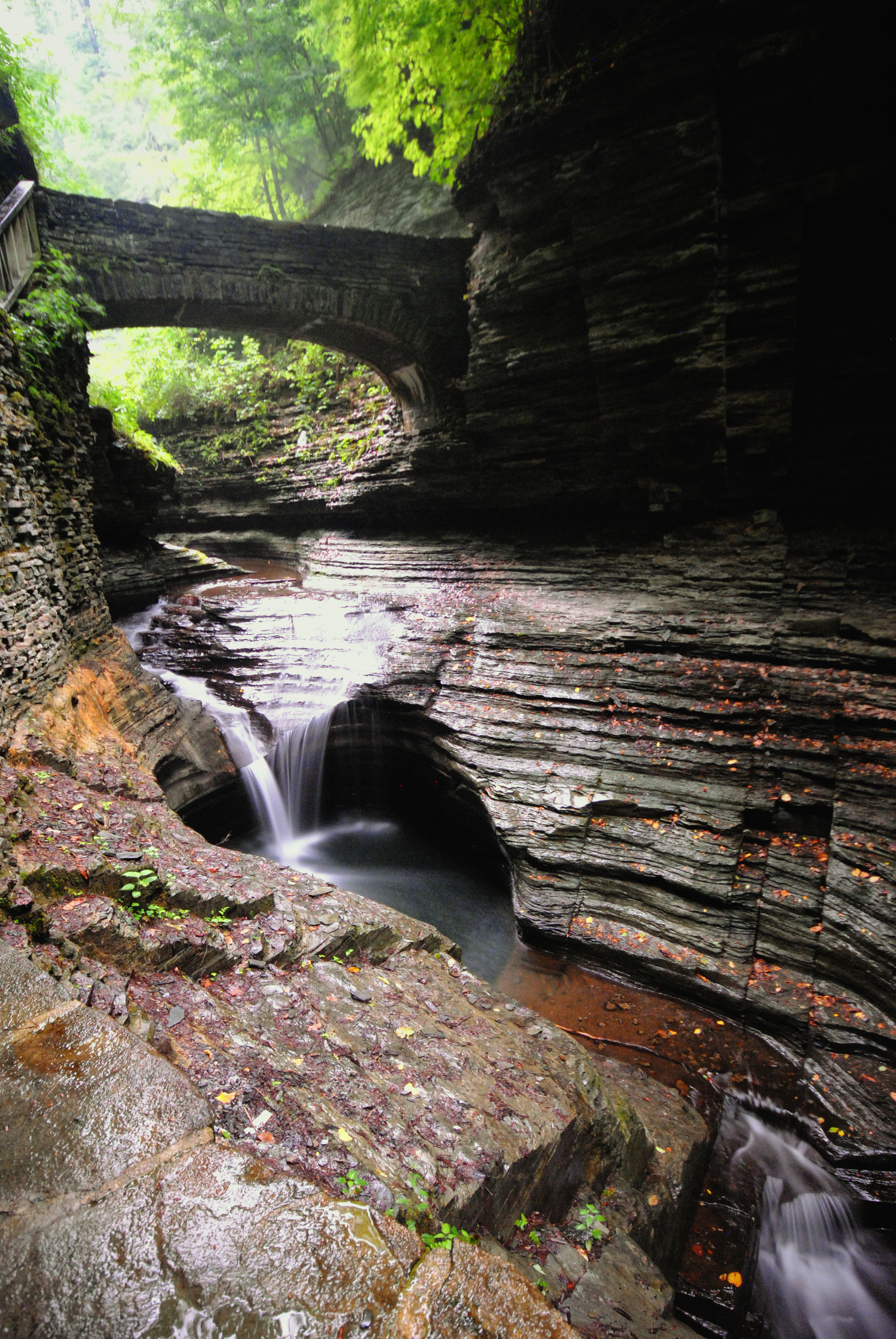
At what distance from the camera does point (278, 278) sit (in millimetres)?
9969

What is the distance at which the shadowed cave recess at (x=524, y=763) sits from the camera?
2258 millimetres

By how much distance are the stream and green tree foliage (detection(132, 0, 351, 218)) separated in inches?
590

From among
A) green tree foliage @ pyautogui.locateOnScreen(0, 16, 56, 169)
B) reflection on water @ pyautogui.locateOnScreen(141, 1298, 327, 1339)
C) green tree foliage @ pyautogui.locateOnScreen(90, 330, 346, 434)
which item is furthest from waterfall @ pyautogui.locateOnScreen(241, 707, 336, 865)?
green tree foliage @ pyautogui.locateOnScreen(90, 330, 346, 434)

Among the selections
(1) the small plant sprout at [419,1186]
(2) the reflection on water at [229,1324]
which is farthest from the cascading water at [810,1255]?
(2) the reflection on water at [229,1324]

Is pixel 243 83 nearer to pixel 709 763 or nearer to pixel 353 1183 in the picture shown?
pixel 709 763

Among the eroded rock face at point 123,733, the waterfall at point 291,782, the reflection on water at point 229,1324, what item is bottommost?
the waterfall at point 291,782

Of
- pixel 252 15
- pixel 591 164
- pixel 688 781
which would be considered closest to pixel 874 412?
pixel 591 164

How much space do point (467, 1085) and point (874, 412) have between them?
8.49 meters

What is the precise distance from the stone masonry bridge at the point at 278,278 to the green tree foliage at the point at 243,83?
1094 cm

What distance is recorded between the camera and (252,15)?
53.9ft

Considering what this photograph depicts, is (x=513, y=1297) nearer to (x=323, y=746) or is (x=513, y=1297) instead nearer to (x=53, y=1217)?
(x=53, y=1217)

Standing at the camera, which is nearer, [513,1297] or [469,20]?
[513,1297]

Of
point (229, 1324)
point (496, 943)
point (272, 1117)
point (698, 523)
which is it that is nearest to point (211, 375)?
point (698, 523)

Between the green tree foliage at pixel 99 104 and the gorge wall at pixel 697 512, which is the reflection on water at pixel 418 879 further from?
the green tree foliage at pixel 99 104
